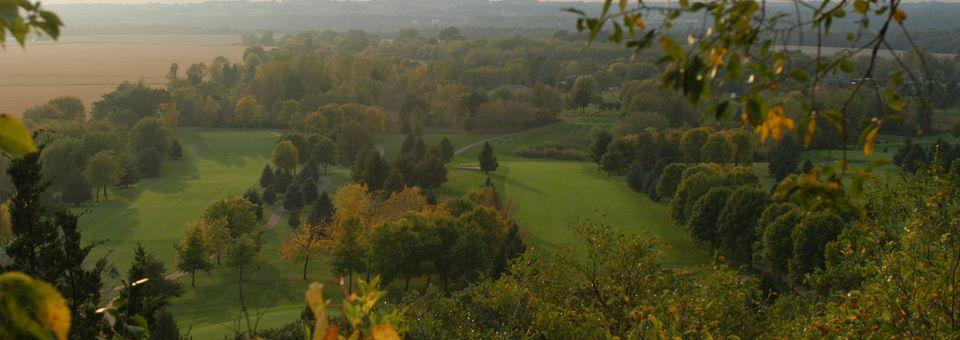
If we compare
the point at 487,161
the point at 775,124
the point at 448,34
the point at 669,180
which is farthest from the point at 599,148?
the point at 448,34

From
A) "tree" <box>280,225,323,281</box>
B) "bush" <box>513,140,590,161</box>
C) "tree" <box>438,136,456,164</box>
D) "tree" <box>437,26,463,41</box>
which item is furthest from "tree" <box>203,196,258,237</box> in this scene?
"tree" <box>437,26,463,41</box>

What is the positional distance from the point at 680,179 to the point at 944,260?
40477mm

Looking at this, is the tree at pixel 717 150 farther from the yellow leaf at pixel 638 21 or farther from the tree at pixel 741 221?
the yellow leaf at pixel 638 21

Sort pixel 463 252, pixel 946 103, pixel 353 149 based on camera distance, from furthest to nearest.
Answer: pixel 946 103, pixel 353 149, pixel 463 252

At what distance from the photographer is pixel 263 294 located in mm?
32531

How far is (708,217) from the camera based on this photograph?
3825 centimetres

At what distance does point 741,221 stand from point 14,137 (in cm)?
3808

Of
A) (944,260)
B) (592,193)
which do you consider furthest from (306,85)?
(944,260)

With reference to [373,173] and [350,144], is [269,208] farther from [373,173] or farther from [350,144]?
[350,144]

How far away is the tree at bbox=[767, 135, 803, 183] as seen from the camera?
54.0 meters

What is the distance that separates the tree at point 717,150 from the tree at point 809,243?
2399 centimetres

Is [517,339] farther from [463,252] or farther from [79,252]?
[463,252]

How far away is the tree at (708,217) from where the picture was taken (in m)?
38.1

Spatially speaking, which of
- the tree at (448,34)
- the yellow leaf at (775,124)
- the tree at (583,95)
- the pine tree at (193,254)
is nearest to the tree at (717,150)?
the tree at (583,95)
